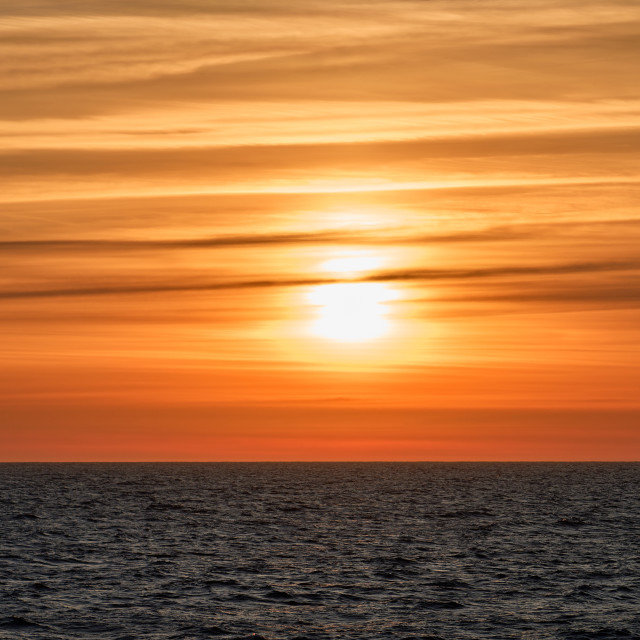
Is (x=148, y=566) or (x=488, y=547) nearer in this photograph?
(x=148, y=566)

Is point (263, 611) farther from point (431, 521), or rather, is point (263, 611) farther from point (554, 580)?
point (431, 521)

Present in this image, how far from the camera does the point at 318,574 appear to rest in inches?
2537

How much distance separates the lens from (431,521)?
105812 millimetres

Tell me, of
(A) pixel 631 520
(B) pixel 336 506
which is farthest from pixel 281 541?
(B) pixel 336 506

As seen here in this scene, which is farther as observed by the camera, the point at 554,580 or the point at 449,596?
the point at 554,580

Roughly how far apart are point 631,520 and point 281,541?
41.3m

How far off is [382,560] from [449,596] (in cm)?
1540

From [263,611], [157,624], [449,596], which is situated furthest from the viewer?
[449,596]

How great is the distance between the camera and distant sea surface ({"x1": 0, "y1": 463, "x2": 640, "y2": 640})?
1908 inches

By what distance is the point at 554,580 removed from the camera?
63.0 meters

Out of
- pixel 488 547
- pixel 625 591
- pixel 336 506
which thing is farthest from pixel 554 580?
pixel 336 506

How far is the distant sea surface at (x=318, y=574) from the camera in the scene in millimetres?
48469

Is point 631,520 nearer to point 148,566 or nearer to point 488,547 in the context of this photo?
point 488,547

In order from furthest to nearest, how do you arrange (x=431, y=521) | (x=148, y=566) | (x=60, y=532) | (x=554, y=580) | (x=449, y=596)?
1. (x=431, y=521)
2. (x=60, y=532)
3. (x=148, y=566)
4. (x=554, y=580)
5. (x=449, y=596)
